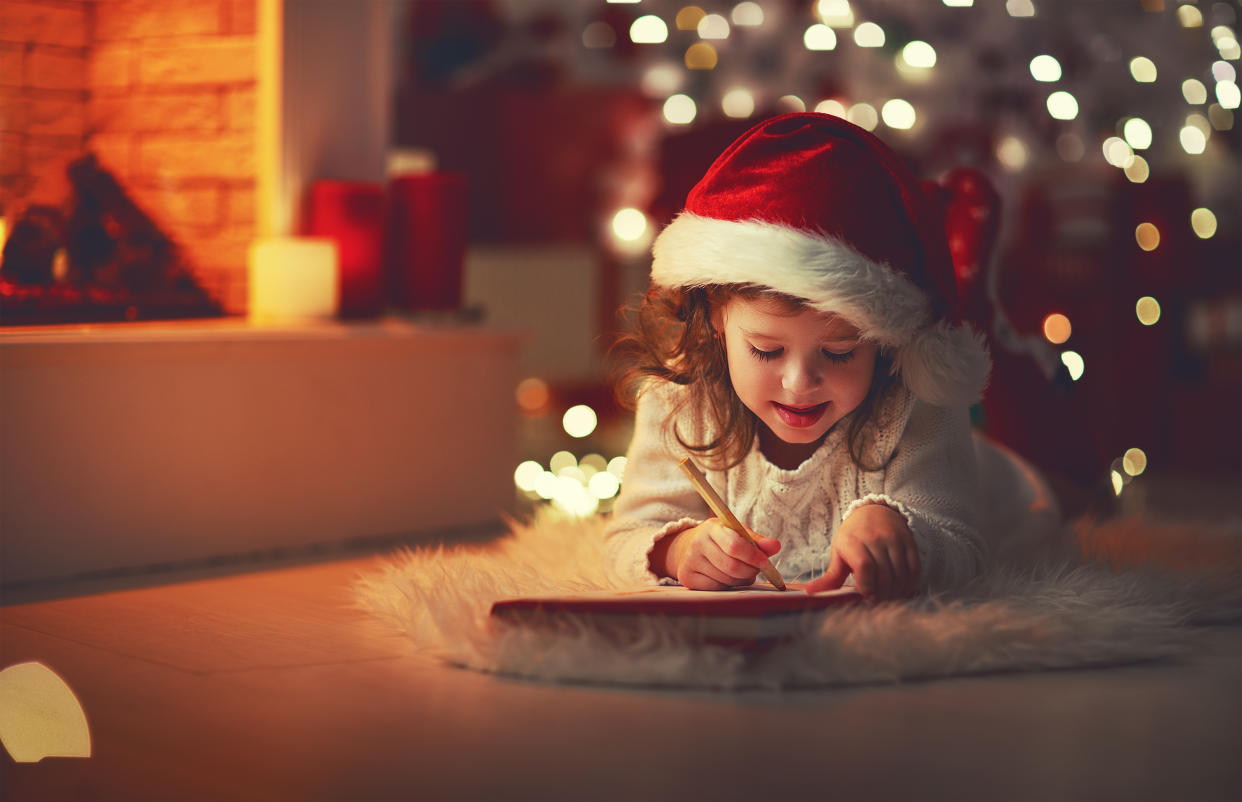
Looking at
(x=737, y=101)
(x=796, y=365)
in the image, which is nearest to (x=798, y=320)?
(x=796, y=365)

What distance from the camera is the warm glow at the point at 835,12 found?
91.3 inches

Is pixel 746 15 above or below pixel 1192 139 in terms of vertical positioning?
above

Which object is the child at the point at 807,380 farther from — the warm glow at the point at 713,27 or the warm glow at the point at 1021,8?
the warm glow at the point at 713,27

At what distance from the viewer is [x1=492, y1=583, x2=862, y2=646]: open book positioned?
1.15m

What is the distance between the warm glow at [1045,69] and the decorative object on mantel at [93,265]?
Result: 1.39 m

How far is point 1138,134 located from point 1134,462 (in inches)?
28.7

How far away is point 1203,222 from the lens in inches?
115

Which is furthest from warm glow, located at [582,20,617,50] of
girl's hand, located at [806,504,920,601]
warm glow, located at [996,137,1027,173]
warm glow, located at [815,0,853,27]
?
girl's hand, located at [806,504,920,601]

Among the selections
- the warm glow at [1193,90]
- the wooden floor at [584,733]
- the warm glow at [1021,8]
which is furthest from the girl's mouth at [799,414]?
the warm glow at [1193,90]

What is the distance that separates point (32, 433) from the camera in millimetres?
1666

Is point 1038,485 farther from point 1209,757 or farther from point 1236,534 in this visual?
point 1209,757

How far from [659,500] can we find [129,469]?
Result: 76 cm

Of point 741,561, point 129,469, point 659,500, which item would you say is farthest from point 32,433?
point 741,561

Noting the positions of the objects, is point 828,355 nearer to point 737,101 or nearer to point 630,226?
point 737,101
